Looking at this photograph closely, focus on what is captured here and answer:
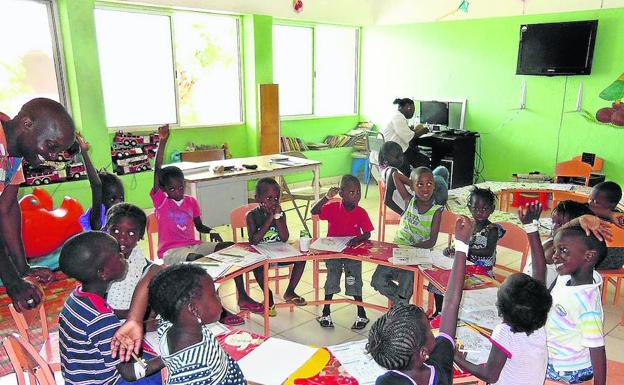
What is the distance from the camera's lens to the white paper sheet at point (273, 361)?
1880 millimetres

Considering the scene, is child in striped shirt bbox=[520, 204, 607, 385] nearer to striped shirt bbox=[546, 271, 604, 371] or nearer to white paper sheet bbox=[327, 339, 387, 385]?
striped shirt bbox=[546, 271, 604, 371]

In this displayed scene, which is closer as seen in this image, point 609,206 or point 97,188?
point 97,188

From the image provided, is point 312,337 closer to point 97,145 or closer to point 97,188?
point 97,188

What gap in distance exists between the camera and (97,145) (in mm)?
6035

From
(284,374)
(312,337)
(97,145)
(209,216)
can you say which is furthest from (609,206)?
(97,145)

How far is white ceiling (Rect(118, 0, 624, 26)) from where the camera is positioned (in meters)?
6.62

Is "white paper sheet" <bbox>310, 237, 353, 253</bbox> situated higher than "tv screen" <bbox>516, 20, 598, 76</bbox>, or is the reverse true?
"tv screen" <bbox>516, 20, 598, 76</bbox>

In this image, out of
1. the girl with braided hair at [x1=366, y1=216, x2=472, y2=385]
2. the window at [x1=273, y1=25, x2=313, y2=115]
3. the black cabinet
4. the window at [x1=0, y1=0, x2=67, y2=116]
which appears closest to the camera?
the girl with braided hair at [x1=366, y1=216, x2=472, y2=385]

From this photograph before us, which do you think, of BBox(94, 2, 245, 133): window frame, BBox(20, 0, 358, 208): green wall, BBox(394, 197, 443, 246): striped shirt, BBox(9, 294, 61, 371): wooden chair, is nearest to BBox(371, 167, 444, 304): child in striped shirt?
BBox(394, 197, 443, 246): striped shirt

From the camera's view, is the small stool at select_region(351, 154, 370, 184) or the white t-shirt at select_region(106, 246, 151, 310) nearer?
the white t-shirt at select_region(106, 246, 151, 310)

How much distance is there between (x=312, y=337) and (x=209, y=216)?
7.52ft

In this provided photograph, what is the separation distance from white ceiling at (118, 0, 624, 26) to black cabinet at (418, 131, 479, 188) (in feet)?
6.28

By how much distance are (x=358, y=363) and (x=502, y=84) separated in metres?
6.58

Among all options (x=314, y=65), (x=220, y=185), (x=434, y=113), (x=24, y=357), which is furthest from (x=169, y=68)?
(x=24, y=357)
